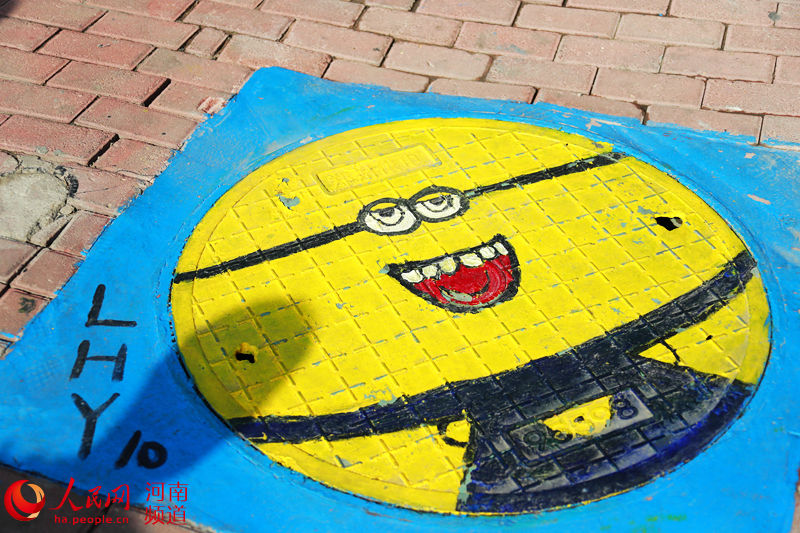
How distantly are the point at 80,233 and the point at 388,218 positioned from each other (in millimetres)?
1162

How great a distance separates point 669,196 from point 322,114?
1.50 metres

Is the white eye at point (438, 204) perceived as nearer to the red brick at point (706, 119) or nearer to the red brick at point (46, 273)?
the red brick at point (706, 119)

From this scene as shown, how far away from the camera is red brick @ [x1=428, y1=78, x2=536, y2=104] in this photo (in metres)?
3.48

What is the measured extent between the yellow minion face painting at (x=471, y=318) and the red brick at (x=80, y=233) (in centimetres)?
41

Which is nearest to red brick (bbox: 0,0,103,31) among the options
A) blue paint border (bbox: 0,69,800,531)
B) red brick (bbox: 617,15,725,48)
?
blue paint border (bbox: 0,69,800,531)

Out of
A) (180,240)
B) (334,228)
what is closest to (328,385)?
(334,228)

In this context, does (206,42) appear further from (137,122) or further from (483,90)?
(483,90)

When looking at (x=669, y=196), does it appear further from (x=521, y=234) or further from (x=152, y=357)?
(x=152, y=357)

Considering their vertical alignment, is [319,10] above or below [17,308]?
above

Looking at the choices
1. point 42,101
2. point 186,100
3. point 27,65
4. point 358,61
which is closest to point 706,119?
point 358,61

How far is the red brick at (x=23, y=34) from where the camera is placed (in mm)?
3783

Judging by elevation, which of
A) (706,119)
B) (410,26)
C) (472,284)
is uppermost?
(410,26)

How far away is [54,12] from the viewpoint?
398 cm

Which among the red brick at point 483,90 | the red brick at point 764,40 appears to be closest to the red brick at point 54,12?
the red brick at point 483,90
